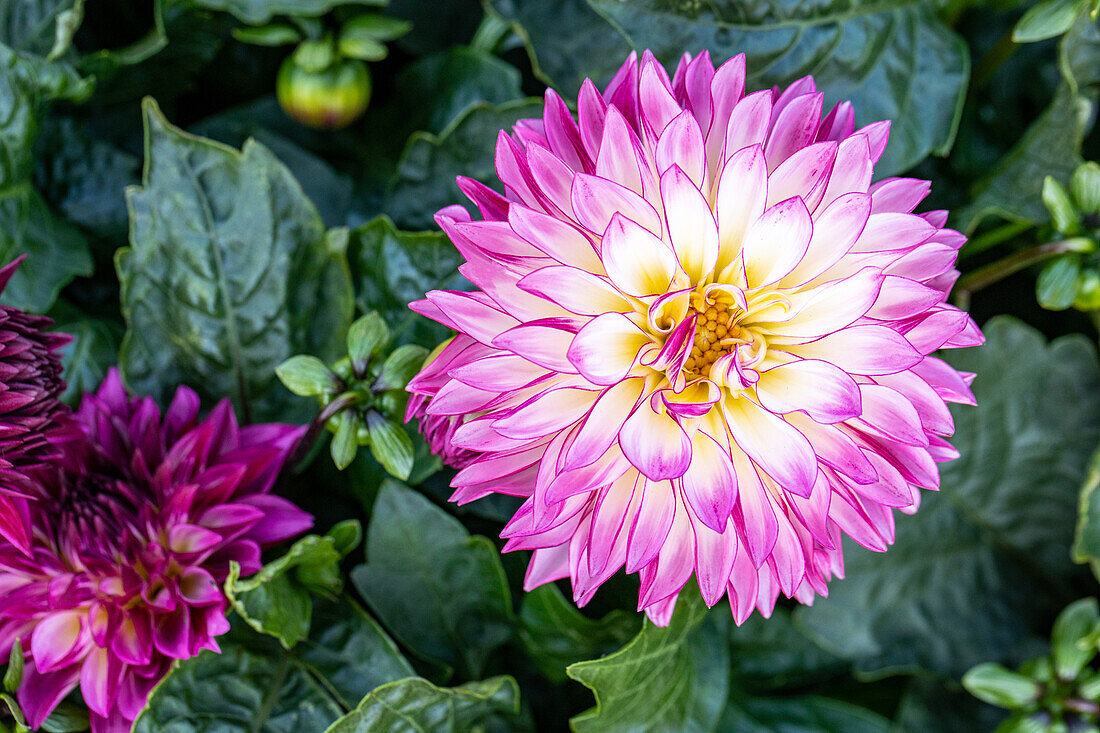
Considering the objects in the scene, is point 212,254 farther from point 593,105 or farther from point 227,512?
point 593,105

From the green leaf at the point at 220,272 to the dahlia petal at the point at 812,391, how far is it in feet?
1.01

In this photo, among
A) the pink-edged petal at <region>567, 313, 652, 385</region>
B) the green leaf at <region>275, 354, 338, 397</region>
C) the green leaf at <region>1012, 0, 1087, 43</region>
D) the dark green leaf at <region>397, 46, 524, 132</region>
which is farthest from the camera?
the dark green leaf at <region>397, 46, 524, 132</region>

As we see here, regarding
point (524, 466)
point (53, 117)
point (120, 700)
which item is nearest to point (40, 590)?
point (120, 700)

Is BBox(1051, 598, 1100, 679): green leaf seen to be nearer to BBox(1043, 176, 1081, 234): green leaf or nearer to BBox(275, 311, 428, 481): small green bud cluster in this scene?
BBox(1043, 176, 1081, 234): green leaf

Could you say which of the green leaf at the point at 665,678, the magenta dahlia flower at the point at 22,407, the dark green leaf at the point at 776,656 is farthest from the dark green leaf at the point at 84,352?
the dark green leaf at the point at 776,656

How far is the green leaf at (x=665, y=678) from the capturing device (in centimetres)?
50

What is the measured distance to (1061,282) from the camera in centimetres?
58

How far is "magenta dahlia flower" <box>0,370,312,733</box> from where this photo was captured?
485mm

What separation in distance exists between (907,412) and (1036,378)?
1.29ft

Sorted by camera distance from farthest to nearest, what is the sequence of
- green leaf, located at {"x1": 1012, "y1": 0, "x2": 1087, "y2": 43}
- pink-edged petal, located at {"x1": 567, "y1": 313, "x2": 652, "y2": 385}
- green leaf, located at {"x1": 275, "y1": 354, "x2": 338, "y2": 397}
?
green leaf, located at {"x1": 1012, "y1": 0, "x2": 1087, "y2": 43} < green leaf, located at {"x1": 275, "y1": 354, "x2": 338, "y2": 397} < pink-edged petal, located at {"x1": 567, "y1": 313, "x2": 652, "y2": 385}

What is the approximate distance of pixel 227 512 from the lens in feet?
1.67

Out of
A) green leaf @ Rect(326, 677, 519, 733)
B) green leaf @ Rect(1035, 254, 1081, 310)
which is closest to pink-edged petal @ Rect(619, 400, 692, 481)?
green leaf @ Rect(326, 677, 519, 733)

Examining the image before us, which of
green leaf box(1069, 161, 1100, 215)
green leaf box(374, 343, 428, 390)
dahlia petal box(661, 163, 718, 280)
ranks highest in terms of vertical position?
green leaf box(1069, 161, 1100, 215)

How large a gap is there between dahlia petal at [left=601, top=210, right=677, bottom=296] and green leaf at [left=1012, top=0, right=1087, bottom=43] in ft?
1.22
